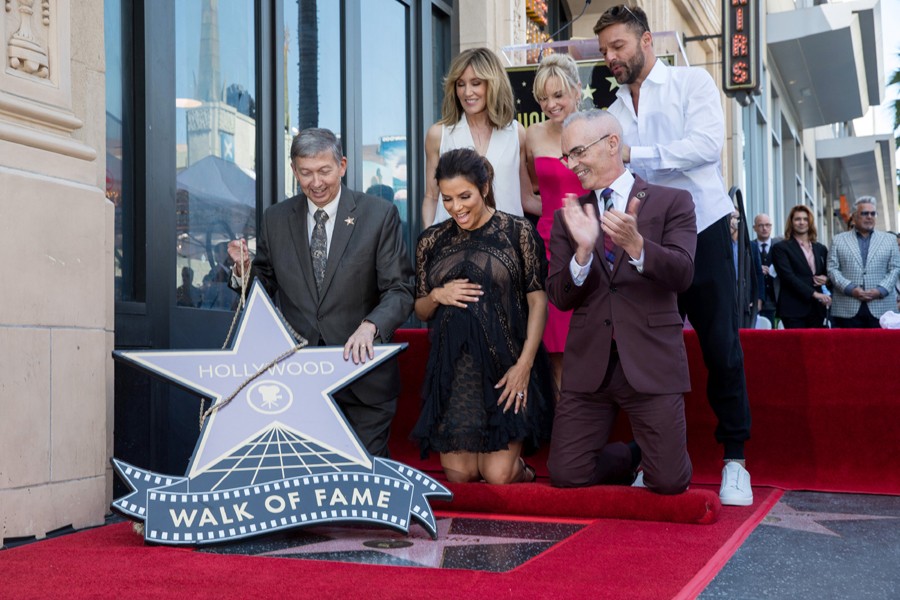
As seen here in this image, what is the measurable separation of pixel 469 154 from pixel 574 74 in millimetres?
896

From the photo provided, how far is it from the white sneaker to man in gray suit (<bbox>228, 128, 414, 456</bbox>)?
59.3 inches

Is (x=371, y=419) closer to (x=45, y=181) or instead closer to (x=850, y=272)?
(x=45, y=181)

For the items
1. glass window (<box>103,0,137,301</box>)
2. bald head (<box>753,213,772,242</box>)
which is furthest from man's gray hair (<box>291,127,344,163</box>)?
bald head (<box>753,213,772,242</box>)

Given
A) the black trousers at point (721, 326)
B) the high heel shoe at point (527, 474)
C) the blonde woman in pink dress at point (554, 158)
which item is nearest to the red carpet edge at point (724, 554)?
the black trousers at point (721, 326)

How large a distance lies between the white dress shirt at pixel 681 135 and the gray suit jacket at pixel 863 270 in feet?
17.0

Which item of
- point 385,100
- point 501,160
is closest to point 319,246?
point 501,160

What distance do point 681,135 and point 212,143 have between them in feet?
8.36

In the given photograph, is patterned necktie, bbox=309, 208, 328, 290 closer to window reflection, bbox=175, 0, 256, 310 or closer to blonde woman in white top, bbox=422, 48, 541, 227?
blonde woman in white top, bbox=422, 48, 541, 227

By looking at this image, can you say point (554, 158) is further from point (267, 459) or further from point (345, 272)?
point (267, 459)

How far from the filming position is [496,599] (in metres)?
2.76

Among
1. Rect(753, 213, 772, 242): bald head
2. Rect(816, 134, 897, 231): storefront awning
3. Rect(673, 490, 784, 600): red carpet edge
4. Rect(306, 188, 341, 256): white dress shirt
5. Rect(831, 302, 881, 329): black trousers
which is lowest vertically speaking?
Rect(673, 490, 784, 600): red carpet edge

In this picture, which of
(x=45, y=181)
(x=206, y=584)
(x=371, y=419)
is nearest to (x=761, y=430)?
(x=371, y=419)

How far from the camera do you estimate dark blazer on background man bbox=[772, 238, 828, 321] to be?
998cm

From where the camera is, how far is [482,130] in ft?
17.2
